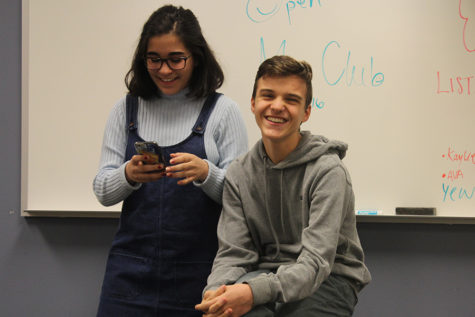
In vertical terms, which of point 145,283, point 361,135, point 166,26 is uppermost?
point 166,26

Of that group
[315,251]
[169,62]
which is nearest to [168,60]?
[169,62]

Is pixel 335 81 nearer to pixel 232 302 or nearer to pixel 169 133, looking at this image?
pixel 169 133

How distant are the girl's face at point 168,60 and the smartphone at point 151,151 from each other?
0.23 metres

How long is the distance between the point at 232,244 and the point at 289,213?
167mm

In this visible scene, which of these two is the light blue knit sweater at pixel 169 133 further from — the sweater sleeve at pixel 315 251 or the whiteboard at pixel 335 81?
the whiteboard at pixel 335 81

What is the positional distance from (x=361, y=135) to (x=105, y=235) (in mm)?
1219

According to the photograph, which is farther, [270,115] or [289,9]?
[289,9]

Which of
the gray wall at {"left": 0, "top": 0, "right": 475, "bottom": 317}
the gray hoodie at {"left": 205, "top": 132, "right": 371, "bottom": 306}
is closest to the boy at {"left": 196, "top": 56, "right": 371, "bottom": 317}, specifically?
the gray hoodie at {"left": 205, "top": 132, "right": 371, "bottom": 306}

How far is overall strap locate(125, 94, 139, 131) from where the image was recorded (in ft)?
4.42

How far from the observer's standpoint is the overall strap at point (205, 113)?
1.31m

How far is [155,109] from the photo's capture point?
1370 mm

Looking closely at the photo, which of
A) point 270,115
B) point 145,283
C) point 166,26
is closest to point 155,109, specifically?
point 166,26

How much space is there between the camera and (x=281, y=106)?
1175 millimetres

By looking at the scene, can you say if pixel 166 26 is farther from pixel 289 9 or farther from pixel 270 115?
pixel 289 9
